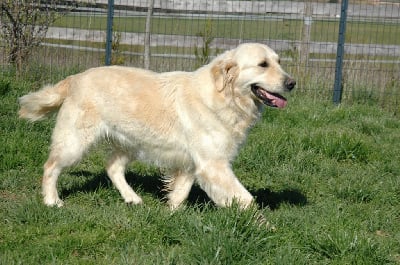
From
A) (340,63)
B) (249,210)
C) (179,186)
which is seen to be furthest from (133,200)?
(340,63)

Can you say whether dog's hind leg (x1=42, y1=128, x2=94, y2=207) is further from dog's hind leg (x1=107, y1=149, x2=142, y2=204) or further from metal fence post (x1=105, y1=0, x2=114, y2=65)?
metal fence post (x1=105, y1=0, x2=114, y2=65)

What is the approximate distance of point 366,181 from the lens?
563cm

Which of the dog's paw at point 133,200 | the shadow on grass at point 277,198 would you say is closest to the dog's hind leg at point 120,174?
the dog's paw at point 133,200

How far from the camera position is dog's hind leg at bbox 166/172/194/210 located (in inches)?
205

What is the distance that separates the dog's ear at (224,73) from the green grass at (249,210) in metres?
1.00

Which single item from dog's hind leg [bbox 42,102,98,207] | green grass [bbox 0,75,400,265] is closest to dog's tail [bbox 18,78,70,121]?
dog's hind leg [bbox 42,102,98,207]

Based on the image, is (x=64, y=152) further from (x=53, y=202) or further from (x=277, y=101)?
(x=277, y=101)

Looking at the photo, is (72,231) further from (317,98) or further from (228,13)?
(228,13)

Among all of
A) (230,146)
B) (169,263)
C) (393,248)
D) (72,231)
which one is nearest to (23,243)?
(72,231)

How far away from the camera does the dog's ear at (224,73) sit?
4.78m

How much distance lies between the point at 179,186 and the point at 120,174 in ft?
1.96

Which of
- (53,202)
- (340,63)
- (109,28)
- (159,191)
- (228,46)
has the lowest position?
(159,191)

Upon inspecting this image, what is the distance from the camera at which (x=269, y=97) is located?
4.72m

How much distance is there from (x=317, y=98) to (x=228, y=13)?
9.81 feet
